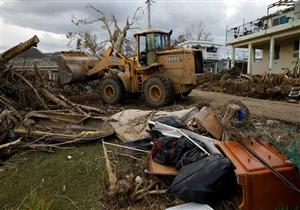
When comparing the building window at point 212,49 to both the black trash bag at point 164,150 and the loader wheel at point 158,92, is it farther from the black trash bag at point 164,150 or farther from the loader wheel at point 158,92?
the black trash bag at point 164,150

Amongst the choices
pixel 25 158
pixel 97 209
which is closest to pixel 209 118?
pixel 97 209

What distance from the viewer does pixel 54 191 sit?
4.29 m

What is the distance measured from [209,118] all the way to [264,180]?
171cm

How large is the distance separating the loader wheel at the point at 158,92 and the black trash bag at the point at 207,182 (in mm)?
5993

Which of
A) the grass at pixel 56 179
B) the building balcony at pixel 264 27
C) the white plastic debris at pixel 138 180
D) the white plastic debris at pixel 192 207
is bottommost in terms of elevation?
the grass at pixel 56 179

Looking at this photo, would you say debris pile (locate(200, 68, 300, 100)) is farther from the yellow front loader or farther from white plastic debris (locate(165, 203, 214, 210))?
white plastic debris (locate(165, 203, 214, 210))

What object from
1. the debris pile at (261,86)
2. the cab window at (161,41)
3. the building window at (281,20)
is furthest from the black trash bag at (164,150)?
the building window at (281,20)

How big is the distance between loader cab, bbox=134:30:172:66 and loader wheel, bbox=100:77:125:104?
1100 millimetres

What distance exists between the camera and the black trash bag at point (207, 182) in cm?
321

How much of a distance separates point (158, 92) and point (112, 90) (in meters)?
1.92

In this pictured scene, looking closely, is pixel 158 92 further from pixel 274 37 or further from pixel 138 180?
pixel 274 37

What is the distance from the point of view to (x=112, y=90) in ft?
35.2

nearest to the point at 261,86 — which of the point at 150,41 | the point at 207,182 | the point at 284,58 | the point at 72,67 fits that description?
the point at 150,41

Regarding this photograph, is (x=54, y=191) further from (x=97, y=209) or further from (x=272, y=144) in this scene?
(x=272, y=144)
